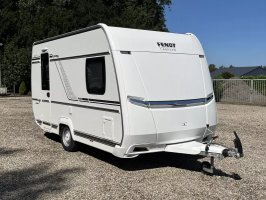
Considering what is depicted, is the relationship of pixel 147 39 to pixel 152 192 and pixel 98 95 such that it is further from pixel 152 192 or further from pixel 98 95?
pixel 152 192

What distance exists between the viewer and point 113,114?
770 cm

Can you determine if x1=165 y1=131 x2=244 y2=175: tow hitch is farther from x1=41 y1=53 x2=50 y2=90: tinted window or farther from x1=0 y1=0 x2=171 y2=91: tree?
x1=0 y1=0 x2=171 y2=91: tree

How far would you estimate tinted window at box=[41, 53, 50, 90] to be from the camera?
10641 millimetres

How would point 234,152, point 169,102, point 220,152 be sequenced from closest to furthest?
point 234,152 → point 220,152 → point 169,102

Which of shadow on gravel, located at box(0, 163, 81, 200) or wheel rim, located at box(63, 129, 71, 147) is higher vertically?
wheel rim, located at box(63, 129, 71, 147)

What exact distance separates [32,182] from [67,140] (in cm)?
258

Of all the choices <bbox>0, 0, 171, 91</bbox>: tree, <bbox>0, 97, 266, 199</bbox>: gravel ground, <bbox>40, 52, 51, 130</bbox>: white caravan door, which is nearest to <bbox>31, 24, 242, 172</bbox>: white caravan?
<bbox>0, 97, 266, 199</bbox>: gravel ground

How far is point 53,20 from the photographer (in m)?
35.4

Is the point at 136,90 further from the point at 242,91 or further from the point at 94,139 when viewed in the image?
the point at 242,91

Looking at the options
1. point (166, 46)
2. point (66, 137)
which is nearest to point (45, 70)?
point (66, 137)

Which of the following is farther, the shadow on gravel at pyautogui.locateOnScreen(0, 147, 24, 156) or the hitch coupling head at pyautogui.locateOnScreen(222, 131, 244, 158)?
the shadow on gravel at pyautogui.locateOnScreen(0, 147, 24, 156)

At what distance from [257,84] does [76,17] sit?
1896cm

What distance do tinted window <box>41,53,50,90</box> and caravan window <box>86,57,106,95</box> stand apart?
2.35 m

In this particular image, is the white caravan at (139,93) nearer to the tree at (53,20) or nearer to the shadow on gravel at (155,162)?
the shadow on gravel at (155,162)
